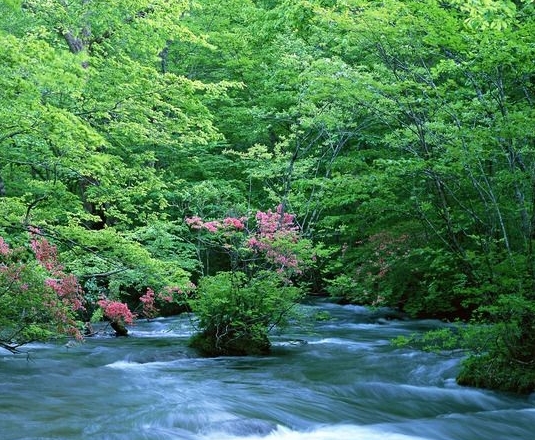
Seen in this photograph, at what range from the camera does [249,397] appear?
866cm

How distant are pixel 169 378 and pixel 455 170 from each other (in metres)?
5.48

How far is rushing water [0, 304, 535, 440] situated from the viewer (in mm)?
7062

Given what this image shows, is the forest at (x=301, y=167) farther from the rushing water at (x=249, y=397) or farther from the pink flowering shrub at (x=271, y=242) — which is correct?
the rushing water at (x=249, y=397)

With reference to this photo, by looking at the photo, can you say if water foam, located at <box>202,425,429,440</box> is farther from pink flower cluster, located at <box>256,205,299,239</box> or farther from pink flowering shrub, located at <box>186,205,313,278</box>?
pink flower cluster, located at <box>256,205,299,239</box>

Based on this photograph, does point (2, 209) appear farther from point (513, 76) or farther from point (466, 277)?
point (513, 76)

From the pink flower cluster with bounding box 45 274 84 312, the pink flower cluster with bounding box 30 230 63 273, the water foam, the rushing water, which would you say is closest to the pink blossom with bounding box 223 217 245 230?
the rushing water

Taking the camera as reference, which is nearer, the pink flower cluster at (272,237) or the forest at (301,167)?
the forest at (301,167)

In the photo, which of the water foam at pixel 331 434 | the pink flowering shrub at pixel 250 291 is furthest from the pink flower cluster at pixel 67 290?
the water foam at pixel 331 434

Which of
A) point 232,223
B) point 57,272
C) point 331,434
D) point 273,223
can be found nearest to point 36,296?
point 57,272

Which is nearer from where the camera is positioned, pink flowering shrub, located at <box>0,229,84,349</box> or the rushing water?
the rushing water

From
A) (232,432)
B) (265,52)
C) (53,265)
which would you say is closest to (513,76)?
(232,432)

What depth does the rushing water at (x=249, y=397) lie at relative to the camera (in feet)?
23.2

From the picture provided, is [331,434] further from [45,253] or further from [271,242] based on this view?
[45,253]

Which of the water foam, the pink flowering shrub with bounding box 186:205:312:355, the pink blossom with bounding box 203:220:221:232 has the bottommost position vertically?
the water foam
